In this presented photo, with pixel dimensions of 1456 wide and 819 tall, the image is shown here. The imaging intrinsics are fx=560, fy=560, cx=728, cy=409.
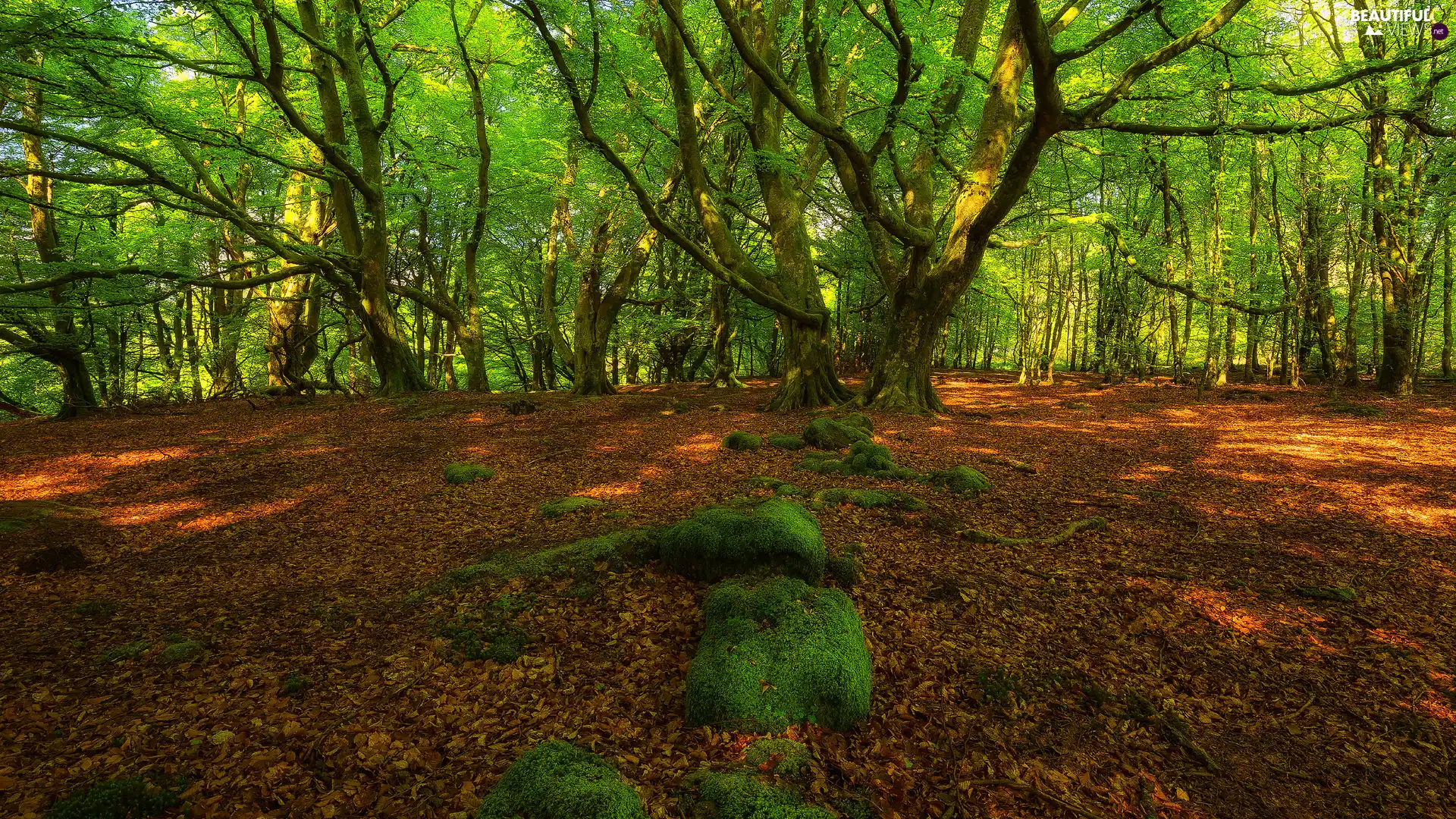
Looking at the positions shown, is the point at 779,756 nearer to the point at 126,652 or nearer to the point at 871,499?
the point at 871,499

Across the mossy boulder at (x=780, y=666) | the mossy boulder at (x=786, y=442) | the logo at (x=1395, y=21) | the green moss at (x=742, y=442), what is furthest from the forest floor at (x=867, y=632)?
the logo at (x=1395, y=21)

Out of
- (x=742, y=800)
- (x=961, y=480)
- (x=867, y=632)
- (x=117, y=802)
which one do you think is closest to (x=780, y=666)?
(x=742, y=800)

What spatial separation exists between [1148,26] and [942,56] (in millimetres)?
6152

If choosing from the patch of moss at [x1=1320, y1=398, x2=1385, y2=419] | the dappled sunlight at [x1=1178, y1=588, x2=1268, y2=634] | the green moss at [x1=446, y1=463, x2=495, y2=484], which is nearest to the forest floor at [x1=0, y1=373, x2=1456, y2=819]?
the dappled sunlight at [x1=1178, y1=588, x2=1268, y2=634]

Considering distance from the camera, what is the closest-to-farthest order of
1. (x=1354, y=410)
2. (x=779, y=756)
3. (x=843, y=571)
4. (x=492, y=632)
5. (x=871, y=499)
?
(x=779, y=756) < (x=492, y=632) < (x=843, y=571) < (x=871, y=499) < (x=1354, y=410)

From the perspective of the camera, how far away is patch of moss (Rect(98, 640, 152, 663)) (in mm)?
3438

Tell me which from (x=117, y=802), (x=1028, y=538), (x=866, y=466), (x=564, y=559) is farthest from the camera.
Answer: (x=866, y=466)

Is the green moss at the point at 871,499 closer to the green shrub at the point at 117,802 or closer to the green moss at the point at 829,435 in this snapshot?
the green moss at the point at 829,435

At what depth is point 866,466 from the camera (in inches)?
302

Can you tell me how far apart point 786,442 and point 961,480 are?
304 centimetres

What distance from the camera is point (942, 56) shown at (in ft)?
33.3

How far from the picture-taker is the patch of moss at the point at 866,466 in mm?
7480

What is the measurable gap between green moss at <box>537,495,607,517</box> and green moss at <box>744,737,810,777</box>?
13.7 feet

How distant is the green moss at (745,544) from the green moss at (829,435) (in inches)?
178
